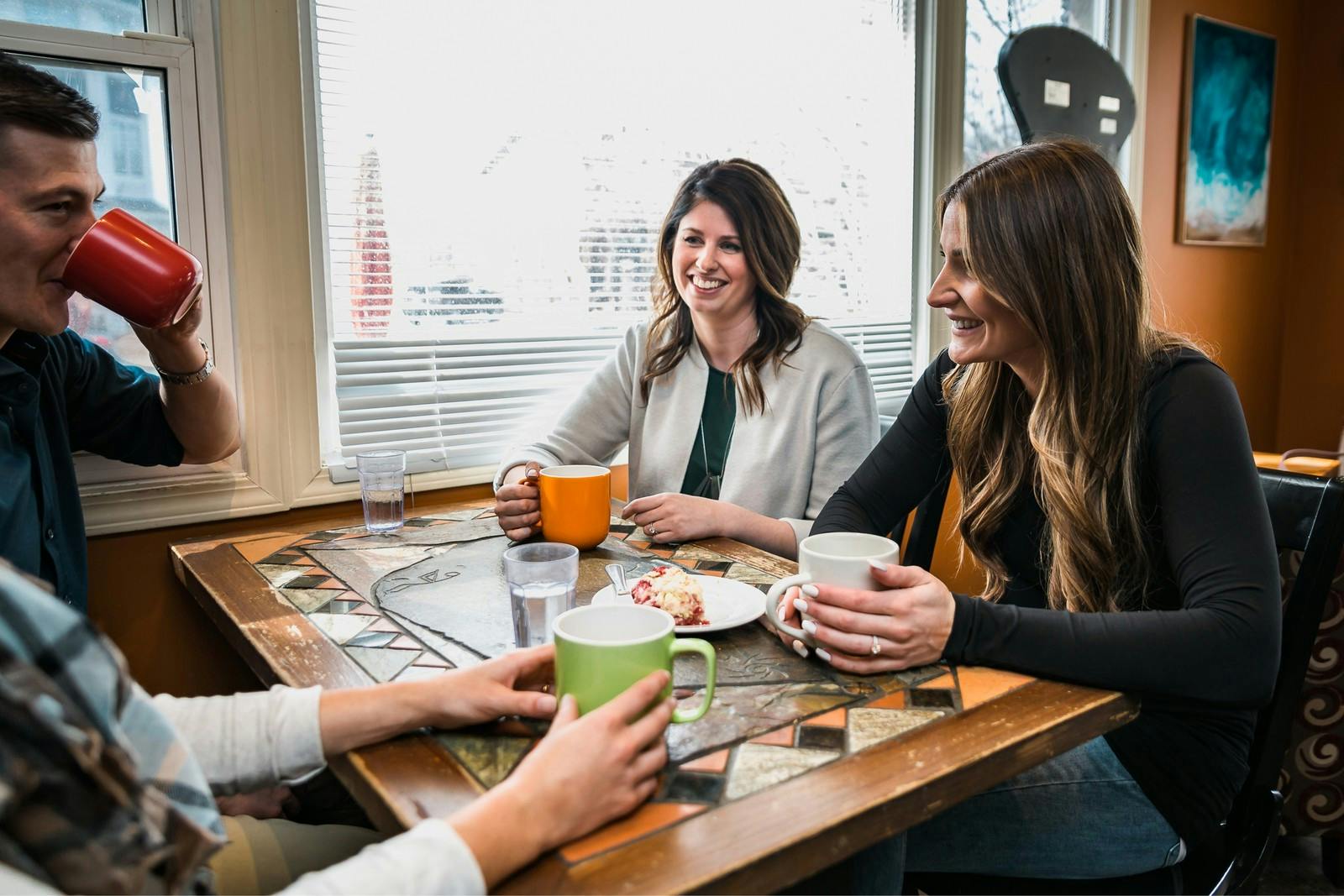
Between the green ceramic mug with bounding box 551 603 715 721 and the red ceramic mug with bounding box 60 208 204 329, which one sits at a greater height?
the red ceramic mug with bounding box 60 208 204 329

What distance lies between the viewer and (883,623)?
39.6 inches

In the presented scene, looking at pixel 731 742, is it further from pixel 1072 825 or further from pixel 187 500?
pixel 187 500

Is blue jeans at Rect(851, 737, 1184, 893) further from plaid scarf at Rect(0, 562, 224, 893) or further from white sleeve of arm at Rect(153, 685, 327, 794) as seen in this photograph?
plaid scarf at Rect(0, 562, 224, 893)

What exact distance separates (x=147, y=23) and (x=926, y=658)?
1.74 m

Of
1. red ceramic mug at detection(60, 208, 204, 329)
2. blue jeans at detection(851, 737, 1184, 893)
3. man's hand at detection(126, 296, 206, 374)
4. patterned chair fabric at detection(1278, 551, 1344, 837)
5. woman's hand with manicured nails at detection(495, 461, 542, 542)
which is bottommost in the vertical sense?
patterned chair fabric at detection(1278, 551, 1344, 837)

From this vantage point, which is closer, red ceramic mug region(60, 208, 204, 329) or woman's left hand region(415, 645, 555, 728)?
woman's left hand region(415, 645, 555, 728)

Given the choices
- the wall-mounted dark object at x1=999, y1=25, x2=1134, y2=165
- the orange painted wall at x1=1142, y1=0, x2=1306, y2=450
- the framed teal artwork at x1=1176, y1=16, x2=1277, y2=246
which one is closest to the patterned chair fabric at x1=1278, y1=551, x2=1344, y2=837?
the wall-mounted dark object at x1=999, y1=25, x2=1134, y2=165

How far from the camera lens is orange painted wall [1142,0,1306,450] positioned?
11.6 ft

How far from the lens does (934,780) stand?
790 mm

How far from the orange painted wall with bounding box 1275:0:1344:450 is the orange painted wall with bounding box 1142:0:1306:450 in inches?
0.8

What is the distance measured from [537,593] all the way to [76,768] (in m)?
0.59

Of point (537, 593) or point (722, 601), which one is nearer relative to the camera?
point (537, 593)

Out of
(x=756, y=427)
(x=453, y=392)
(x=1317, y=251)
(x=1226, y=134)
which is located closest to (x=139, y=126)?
(x=453, y=392)

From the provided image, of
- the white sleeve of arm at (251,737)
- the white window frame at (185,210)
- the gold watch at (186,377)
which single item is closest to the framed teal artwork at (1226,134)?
the white window frame at (185,210)
